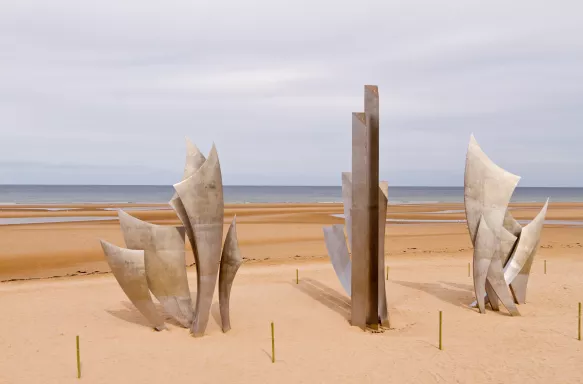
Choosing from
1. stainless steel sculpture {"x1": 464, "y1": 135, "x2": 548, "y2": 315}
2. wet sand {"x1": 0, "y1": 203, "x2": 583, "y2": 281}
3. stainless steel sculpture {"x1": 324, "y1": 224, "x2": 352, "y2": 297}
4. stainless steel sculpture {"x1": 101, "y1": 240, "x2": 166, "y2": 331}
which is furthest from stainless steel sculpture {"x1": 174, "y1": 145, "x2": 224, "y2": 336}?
wet sand {"x1": 0, "y1": 203, "x2": 583, "y2": 281}

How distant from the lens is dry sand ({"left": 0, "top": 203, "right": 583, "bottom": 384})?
10812mm

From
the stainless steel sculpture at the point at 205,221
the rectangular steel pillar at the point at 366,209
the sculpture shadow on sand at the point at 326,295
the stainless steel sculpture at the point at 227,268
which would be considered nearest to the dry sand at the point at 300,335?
the sculpture shadow on sand at the point at 326,295

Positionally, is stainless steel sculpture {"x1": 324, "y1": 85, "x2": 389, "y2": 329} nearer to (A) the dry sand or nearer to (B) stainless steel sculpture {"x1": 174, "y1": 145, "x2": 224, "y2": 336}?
(A) the dry sand

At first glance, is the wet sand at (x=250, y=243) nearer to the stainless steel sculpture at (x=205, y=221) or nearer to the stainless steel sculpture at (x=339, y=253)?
the stainless steel sculpture at (x=339, y=253)

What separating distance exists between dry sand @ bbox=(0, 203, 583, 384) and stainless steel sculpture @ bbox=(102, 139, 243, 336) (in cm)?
68

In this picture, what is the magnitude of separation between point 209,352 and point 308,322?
3.37 meters

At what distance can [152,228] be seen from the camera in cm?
1330

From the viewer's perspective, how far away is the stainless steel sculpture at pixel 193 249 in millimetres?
12867

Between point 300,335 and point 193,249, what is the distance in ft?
11.5

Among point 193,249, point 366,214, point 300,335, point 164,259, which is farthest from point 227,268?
point 366,214

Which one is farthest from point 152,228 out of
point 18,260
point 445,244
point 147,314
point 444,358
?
point 445,244

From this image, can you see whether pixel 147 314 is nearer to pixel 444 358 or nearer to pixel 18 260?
pixel 444 358

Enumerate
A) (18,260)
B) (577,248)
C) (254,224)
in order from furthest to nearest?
(254,224) < (577,248) < (18,260)

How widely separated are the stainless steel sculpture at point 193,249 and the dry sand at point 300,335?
0.68m
